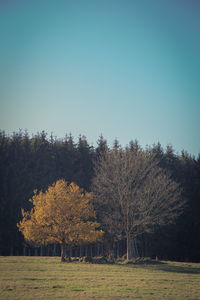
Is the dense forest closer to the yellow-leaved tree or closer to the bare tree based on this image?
the bare tree

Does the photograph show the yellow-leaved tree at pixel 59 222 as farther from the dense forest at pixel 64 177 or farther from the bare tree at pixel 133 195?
the dense forest at pixel 64 177

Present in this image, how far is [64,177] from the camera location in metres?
54.3

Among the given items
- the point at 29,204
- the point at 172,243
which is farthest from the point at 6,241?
the point at 172,243

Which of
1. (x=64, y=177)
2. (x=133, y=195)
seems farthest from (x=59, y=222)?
(x=64, y=177)

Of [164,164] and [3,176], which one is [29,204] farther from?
[164,164]

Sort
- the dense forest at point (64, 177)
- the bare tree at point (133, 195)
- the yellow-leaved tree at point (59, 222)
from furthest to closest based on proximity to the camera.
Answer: the dense forest at point (64, 177)
the bare tree at point (133, 195)
the yellow-leaved tree at point (59, 222)

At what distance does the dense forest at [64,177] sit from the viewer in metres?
48.1

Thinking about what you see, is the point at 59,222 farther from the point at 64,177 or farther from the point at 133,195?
the point at 64,177

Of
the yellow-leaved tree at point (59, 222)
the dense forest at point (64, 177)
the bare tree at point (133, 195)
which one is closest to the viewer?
the yellow-leaved tree at point (59, 222)

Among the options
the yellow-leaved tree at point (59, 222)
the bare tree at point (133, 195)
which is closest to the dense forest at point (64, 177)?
the bare tree at point (133, 195)

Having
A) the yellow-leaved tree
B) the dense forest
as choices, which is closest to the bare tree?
the yellow-leaved tree

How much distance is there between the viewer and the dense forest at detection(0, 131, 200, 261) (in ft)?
158

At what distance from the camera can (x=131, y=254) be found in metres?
37.2

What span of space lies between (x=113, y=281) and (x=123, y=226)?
63.4ft
